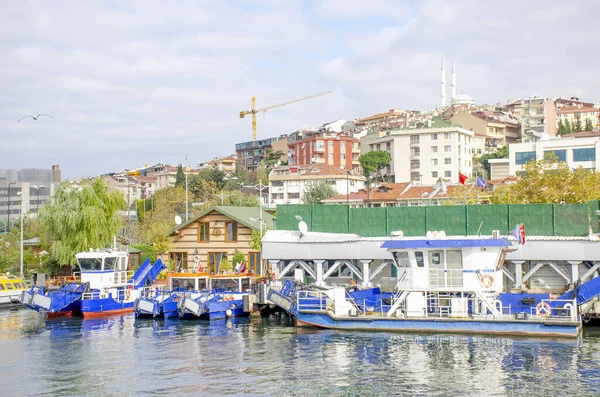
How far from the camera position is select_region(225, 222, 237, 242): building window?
176ft

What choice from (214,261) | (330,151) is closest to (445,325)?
(214,261)

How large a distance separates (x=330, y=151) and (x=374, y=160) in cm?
1601

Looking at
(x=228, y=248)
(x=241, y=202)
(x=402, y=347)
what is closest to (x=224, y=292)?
(x=228, y=248)

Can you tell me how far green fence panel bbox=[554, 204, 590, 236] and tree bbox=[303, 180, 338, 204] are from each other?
163 ft

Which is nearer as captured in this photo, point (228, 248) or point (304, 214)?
point (304, 214)

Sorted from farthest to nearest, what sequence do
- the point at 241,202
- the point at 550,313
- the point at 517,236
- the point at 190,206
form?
the point at 190,206 < the point at 241,202 < the point at 517,236 < the point at 550,313

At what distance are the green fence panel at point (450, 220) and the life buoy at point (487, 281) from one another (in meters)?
10.3

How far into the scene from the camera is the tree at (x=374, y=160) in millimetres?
113812

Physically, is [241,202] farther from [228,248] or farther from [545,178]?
[545,178]

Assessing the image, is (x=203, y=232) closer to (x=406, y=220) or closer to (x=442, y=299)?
(x=406, y=220)

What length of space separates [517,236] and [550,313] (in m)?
4.33

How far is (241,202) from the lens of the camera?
273 ft

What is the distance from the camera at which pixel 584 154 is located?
77438 millimetres

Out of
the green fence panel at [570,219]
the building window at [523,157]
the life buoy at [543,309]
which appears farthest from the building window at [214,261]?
the building window at [523,157]
